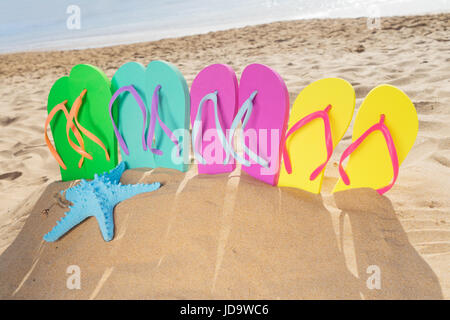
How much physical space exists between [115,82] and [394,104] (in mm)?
1279

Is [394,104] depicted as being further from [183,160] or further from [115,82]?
[115,82]

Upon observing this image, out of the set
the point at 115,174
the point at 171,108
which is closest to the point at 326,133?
the point at 171,108

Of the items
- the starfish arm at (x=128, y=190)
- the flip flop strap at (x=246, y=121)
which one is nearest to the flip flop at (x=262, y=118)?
the flip flop strap at (x=246, y=121)

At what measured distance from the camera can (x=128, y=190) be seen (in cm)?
139

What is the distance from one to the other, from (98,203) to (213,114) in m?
0.62

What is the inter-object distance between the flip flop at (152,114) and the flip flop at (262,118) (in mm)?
274

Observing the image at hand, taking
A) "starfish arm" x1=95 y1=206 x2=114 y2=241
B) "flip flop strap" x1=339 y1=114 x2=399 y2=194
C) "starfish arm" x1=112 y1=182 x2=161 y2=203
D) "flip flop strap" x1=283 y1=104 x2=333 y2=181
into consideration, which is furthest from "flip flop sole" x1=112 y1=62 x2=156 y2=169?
"flip flop strap" x1=339 y1=114 x2=399 y2=194

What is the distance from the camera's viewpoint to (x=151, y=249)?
3.90ft

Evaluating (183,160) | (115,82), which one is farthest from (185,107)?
(115,82)

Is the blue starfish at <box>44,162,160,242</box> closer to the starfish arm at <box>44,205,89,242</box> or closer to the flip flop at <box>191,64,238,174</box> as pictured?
the starfish arm at <box>44,205,89,242</box>

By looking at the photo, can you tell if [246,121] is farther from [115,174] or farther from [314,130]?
[115,174]

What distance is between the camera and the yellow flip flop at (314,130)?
1248mm

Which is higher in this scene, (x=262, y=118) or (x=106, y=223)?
(x=262, y=118)
